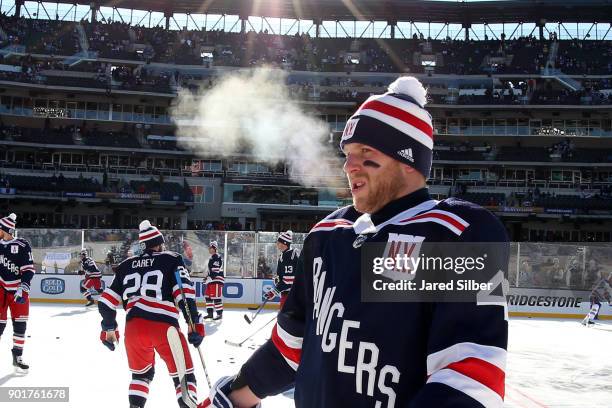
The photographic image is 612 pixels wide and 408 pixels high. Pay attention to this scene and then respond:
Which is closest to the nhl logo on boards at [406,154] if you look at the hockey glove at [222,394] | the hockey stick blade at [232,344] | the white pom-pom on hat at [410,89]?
the white pom-pom on hat at [410,89]

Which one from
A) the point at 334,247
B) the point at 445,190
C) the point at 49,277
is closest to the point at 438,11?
the point at 445,190

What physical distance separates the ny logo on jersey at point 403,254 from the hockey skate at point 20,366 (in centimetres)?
842

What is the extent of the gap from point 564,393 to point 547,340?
6.37 meters

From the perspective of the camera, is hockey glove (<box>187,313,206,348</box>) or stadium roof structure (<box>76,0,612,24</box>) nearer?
hockey glove (<box>187,313,206,348</box>)

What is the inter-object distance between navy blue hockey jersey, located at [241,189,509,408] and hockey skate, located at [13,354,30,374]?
25.6 ft

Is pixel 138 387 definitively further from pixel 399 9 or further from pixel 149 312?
pixel 399 9

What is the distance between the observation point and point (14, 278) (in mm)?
9109

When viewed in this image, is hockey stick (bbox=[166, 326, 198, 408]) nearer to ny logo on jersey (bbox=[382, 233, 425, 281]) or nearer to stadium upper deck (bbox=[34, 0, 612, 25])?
ny logo on jersey (bbox=[382, 233, 425, 281])

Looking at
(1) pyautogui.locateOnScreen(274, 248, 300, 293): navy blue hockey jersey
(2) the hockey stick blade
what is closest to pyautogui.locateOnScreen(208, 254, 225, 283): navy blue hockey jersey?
(1) pyautogui.locateOnScreen(274, 248, 300, 293): navy blue hockey jersey

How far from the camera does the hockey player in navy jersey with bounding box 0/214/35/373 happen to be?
9.01 m

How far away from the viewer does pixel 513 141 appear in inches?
1908

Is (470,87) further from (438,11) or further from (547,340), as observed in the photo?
(547,340)

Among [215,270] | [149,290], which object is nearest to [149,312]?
[149,290]

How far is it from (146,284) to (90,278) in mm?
13588
